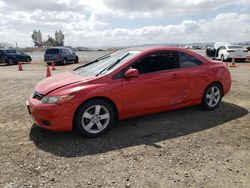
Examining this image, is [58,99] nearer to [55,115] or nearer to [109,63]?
[55,115]

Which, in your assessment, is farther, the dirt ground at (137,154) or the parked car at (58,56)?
the parked car at (58,56)

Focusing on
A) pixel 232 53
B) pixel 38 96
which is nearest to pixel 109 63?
pixel 38 96

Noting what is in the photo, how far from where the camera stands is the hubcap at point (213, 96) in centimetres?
612

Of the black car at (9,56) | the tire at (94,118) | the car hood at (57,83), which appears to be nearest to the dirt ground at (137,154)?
the tire at (94,118)

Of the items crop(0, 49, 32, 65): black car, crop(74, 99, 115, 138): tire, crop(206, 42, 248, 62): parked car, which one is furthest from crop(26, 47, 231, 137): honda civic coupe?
crop(0, 49, 32, 65): black car

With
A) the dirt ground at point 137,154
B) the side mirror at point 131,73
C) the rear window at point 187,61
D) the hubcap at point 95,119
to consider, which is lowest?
the dirt ground at point 137,154

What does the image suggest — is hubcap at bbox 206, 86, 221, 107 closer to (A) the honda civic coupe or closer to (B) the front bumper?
(A) the honda civic coupe

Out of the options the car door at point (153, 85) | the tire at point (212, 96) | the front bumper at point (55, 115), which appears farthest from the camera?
the tire at point (212, 96)

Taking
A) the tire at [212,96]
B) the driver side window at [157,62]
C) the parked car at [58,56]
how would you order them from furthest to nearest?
the parked car at [58,56], the tire at [212,96], the driver side window at [157,62]

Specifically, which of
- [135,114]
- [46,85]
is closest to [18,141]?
[46,85]

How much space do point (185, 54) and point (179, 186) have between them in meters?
3.35

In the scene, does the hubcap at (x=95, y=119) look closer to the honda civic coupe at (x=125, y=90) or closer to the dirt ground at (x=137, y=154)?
the honda civic coupe at (x=125, y=90)

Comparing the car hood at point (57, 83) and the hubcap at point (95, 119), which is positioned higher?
the car hood at point (57, 83)

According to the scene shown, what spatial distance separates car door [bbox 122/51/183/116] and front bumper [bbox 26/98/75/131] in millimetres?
1025
